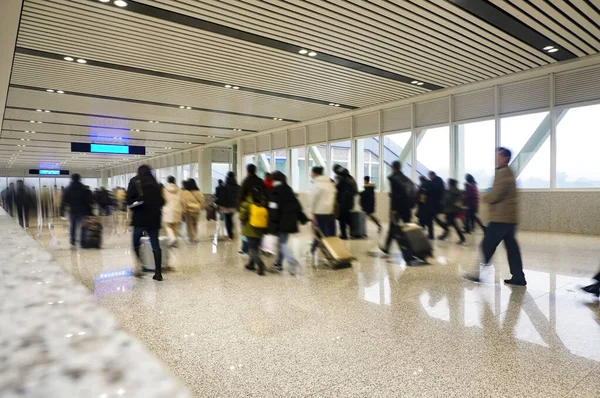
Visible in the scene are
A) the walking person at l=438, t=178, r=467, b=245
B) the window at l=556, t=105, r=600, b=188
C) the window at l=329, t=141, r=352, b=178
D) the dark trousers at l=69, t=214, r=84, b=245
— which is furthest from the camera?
the window at l=329, t=141, r=352, b=178

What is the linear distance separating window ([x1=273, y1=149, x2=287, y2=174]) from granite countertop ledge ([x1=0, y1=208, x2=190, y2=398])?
18659mm

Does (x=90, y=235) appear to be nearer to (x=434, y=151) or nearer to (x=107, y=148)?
(x=434, y=151)

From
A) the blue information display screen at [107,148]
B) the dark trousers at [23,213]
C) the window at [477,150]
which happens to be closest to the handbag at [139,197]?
the window at [477,150]

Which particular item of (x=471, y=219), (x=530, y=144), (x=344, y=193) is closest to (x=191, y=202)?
(x=344, y=193)

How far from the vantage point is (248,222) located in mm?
6086

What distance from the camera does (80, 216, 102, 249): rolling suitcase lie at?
8.60m

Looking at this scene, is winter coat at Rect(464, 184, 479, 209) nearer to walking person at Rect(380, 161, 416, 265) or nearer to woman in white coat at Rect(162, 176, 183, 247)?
walking person at Rect(380, 161, 416, 265)

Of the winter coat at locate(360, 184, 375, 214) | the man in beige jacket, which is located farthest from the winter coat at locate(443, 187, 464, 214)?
the man in beige jacket

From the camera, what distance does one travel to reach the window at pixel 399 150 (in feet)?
47.1

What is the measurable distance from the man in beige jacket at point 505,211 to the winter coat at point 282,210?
265cm

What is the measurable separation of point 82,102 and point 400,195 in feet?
36.7

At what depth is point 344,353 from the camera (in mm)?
3061

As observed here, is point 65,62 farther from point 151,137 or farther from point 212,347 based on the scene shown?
point 151,137

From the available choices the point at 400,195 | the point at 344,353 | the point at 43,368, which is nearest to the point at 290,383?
the point at 344,353
